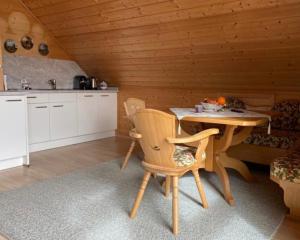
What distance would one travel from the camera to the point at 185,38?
11.8 ft

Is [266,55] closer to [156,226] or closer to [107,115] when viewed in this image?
[156,226]

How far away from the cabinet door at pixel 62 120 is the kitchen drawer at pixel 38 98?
0.15m

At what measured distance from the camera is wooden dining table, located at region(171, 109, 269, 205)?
2399mm

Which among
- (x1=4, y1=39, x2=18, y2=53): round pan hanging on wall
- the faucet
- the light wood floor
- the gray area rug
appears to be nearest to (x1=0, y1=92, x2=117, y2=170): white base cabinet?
the light wood floor

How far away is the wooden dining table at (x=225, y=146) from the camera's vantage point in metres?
2.40

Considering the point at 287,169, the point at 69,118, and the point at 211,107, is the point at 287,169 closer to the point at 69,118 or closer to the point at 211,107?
the point at 211,107

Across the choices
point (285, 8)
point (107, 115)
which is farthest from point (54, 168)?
point (285, 8)

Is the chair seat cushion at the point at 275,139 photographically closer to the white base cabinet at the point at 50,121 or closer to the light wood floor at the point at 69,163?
the light wood floor at the point at 69,163

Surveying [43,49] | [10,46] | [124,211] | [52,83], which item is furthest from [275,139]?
[10,46]

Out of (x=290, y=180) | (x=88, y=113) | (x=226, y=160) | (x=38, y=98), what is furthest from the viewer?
(x=88, y=113)

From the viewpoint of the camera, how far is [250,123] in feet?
7.56

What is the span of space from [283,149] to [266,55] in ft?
3.56

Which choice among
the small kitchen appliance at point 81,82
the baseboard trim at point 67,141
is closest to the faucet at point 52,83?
the small kitchen appliance at point 81,82

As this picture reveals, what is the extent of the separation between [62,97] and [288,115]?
3217mm
